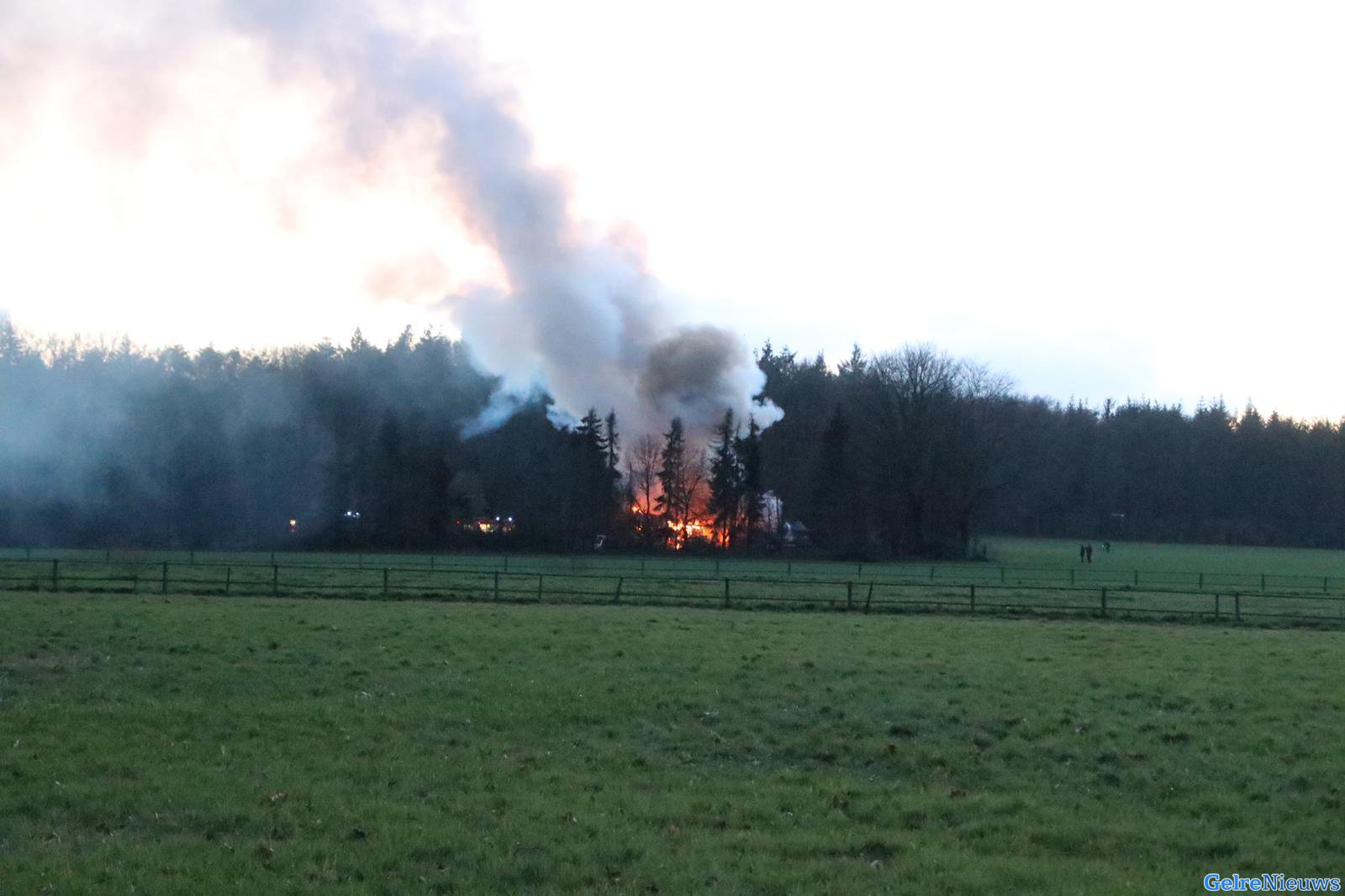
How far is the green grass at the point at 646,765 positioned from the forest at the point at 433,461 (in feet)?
185

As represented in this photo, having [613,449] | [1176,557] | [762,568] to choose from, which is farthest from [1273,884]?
[1176,557]

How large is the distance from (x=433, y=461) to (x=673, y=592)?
53.0m

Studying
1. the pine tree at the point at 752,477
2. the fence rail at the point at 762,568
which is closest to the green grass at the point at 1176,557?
the fence rail at the point at 762,568

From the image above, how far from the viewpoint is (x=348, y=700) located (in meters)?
15.8

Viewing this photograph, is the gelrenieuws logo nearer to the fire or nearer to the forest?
the forest

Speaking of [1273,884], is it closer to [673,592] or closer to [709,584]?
[673,592]

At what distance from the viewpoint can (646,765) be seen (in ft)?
41.7

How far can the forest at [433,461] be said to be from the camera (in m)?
81.3

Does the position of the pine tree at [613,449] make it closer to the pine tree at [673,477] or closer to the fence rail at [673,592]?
the pine tree at [673,477]

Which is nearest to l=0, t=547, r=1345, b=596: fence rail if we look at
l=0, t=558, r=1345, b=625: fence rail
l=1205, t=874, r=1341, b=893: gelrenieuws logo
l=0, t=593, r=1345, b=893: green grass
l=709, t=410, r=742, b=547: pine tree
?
l=0, t=558, r=1345, b=625: fence rail

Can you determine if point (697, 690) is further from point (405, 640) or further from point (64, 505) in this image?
point (64, 505)

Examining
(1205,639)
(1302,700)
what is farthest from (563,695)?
(1205,639)

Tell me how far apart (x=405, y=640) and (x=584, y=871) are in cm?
1453

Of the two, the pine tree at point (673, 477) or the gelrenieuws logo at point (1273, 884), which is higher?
the pine tree at point (673, 477)
